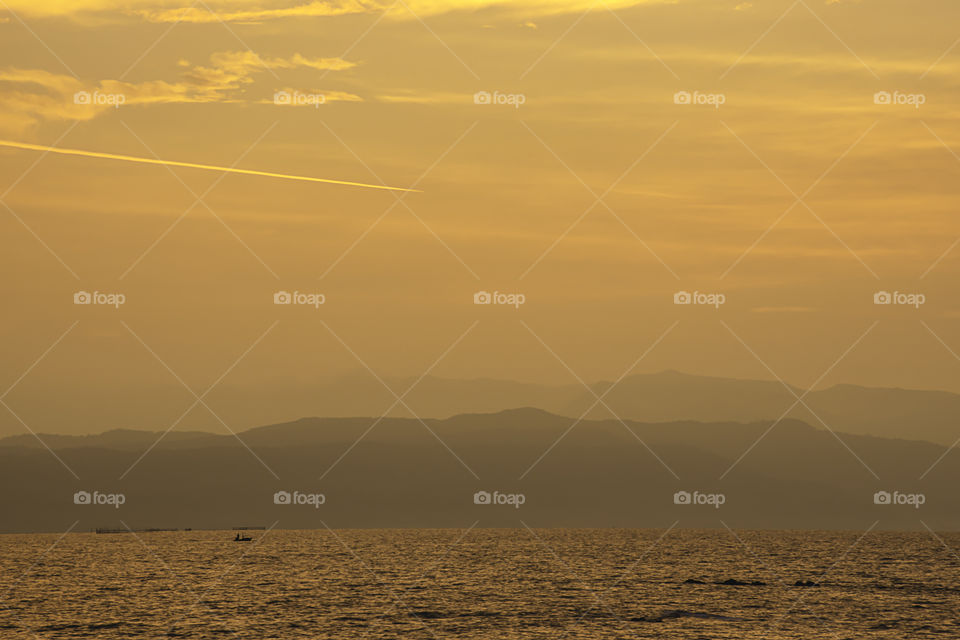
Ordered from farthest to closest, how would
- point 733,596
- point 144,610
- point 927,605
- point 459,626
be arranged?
1. point 733,596
2. point 927,605
3. point 144,610
4. point 459,626

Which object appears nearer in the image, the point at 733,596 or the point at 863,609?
the point at 863,609

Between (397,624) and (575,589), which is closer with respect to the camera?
(397,624)

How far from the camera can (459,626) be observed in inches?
4532

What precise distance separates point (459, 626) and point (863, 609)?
56988 millimetres

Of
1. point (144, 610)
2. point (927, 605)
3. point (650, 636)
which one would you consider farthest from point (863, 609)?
point (144, 610)

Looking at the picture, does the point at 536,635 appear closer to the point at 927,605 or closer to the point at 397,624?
the point at 397,624

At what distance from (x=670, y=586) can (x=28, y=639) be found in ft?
333

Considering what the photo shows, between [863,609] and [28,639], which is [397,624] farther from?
[863,609]

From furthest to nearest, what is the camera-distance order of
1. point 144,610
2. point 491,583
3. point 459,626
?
point 491,583 < point 144,610 < point 459,626

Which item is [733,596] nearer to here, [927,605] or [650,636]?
[927,605]

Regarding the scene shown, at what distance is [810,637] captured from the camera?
350 feet

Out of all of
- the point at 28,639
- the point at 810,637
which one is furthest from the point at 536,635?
the point at 28,639

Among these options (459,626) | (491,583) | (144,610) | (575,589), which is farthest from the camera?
(491,583)

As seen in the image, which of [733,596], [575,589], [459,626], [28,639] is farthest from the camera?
[575,589]
